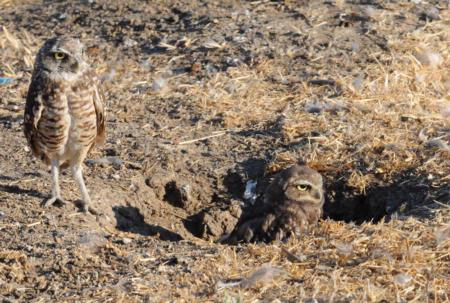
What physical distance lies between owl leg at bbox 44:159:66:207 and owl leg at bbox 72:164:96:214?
14cm

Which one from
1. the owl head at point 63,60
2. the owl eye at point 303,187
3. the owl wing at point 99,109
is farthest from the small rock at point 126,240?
the owl eye at point 303,187

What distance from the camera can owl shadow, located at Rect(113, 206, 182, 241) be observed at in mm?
7711

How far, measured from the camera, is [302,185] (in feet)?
24.6

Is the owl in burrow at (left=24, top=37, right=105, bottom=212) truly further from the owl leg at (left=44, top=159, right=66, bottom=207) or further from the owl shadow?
the owl shadow

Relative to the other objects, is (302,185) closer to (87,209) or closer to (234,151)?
(234,151)

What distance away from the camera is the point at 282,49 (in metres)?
9.90

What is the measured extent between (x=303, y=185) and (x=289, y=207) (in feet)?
0.73

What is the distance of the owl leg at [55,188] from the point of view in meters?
7.38

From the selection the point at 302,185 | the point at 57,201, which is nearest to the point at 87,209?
the point at 57,201

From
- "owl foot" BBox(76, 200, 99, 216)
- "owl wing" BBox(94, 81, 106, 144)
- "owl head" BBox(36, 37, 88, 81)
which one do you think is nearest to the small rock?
"owl foot" BBox(76, 200, 99, 216)

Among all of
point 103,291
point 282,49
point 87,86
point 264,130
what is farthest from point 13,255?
point 282,49

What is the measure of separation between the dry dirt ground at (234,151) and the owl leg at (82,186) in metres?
0.12

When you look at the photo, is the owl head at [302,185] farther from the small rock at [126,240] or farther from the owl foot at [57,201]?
the owl foot at [57,201]

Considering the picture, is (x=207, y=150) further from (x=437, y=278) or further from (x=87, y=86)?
(x=437, y=278)
